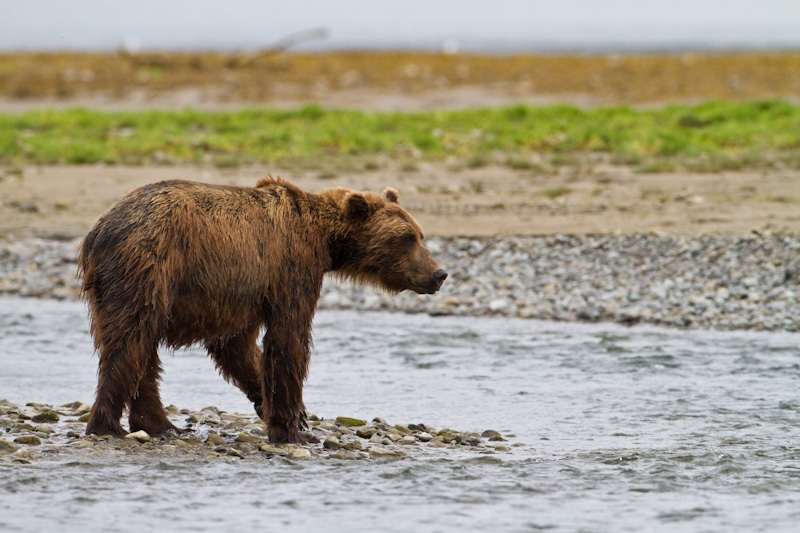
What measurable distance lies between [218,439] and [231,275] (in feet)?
3.64

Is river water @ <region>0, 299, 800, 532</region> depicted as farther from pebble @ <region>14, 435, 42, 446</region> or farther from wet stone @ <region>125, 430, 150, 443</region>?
pebble @ <region>14, 435, 42, 446</region>

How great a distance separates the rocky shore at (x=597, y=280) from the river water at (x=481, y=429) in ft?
1.27

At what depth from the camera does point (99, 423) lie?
6352 millimetres

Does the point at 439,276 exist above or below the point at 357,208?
below

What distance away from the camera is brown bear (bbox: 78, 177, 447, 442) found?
6.14 m

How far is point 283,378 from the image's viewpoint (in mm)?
6648

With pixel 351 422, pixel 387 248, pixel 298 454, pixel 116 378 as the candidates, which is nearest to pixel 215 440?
pixel 298 454

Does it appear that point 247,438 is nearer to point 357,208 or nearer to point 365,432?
point 365,432

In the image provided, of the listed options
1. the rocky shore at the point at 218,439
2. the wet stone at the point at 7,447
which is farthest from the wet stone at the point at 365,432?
the wet stone at the point at 7,447

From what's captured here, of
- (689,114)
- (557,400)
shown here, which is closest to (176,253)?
(557,400)

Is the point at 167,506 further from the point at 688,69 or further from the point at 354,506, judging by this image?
the point at 688,69

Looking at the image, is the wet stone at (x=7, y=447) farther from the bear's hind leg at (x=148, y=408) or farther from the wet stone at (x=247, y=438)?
the wet stone at (x=247, y=438)

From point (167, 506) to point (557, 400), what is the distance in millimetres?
3557

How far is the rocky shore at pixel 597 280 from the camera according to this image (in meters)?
11.1
